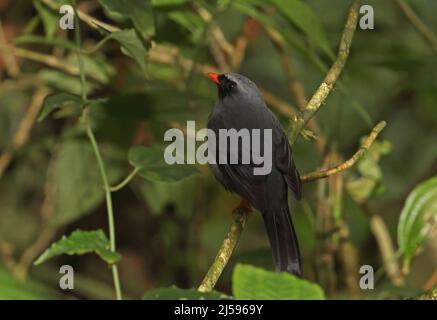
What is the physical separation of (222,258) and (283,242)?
532 millimetres

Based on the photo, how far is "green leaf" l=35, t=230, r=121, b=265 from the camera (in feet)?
Result: 6.70

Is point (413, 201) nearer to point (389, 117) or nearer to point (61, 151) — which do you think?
point (61, 151)

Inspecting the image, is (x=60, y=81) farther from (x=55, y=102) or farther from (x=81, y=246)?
(x=81, y=246)

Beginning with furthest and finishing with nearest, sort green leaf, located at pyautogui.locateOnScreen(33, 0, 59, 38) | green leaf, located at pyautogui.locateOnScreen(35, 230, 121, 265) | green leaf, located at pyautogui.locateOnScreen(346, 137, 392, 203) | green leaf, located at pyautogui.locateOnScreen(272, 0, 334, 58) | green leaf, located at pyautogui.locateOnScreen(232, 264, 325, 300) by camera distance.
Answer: green leaf, located at pyautogui.locateOnScreen(346, 137, 392, 203) < green leaf, located at pyautogui.locateOnScreen(33, 0, 59, 38) < green leaf, located at pyautogui.locateOnScreen(272, 0, 334, 58) < green leaf, located at pyautogui.locateOnScreen(35, 230, 121, 265) < green leaf, located at pyautogui.locateOnScreen(232, 264, 325, 300)

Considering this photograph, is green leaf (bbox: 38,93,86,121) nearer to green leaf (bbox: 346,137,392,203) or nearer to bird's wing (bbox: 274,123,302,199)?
bird's wing (bbox: 274,123,302,199)

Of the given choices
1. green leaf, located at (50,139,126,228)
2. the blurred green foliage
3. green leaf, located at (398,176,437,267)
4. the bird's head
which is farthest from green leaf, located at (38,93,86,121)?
green leaf, located at (50,139,126,228)

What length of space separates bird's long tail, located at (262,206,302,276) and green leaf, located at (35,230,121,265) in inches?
21.5

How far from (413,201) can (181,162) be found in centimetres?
84

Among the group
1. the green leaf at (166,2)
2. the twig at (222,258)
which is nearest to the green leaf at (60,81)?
the green leaf at (166,2)

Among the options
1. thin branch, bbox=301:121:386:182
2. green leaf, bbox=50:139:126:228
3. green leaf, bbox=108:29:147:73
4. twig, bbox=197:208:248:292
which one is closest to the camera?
twig, bbox=197:208:248:292

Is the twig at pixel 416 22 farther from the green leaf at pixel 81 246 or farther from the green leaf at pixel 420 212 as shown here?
the green leaf at pixel 81 246

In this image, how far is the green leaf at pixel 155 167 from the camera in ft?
8.19

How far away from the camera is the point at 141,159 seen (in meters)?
2.59
